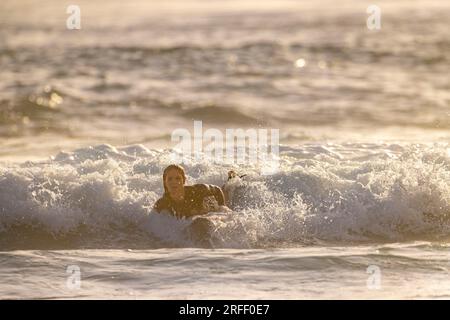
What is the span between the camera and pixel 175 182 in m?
12.3

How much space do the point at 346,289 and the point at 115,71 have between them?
2006 centimetres

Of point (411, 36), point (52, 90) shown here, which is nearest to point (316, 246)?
point (52, 90)

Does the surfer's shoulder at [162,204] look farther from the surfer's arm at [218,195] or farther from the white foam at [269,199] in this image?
the surfer's arm at [218,195]

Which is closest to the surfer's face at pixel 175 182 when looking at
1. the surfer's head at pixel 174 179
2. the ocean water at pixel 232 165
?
the surfer's head at pixel 174 179

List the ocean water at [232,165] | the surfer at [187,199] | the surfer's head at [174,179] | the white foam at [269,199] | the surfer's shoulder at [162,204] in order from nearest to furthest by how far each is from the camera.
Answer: the ocean water at [232,165] < the surfer's head at [174,179] < the surfer at [187,199] < the white foam at [269,199] < the surfer's shoulder at [162,204]

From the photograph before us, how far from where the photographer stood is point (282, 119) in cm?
2298

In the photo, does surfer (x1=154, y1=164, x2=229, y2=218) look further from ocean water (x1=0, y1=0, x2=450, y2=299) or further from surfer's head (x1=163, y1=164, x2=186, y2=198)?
ocean water (x1=0, y1=0, x2=450, y2=299)

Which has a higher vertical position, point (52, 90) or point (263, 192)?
point (52, 90)

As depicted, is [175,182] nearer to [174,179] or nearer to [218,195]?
[174,179]

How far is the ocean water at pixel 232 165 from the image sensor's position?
10484mm

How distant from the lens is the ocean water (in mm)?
10484

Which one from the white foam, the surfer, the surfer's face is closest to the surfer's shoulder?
the surfer

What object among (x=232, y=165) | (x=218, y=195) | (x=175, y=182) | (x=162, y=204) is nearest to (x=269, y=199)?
(x=218, y=195)
